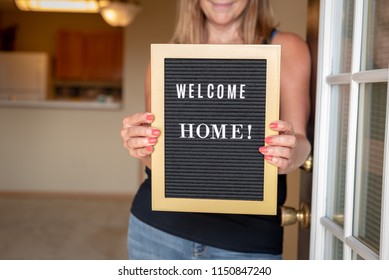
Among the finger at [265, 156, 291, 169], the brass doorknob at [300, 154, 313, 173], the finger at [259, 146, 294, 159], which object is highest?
the finger at [259, 146, 294, 159]

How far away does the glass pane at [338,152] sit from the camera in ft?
3.65

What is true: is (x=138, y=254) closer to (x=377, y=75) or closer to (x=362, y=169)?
(x=362, y=169)

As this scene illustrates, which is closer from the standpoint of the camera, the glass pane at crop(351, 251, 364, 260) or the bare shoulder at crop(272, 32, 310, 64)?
the glass pane at crop(351, 251, 364, 260)

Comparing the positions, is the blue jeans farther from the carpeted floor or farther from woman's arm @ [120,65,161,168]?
the carpeted floor

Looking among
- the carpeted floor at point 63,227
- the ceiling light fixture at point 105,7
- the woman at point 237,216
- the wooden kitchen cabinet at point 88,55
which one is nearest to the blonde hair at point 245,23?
the woman at point 237,216

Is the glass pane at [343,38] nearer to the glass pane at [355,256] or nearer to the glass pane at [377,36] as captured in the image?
the glass pane at [377,36]

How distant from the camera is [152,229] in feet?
4.40

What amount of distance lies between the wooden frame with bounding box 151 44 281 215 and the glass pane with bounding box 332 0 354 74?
0.84 ft

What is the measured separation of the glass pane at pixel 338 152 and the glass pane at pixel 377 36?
132mm

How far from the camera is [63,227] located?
4.84 m

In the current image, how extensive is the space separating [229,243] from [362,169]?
15.4 inches

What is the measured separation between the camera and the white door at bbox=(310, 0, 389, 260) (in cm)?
90

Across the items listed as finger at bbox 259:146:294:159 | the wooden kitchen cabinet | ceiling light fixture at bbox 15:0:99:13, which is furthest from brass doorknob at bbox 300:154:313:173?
the wooden kitchen cabinet
